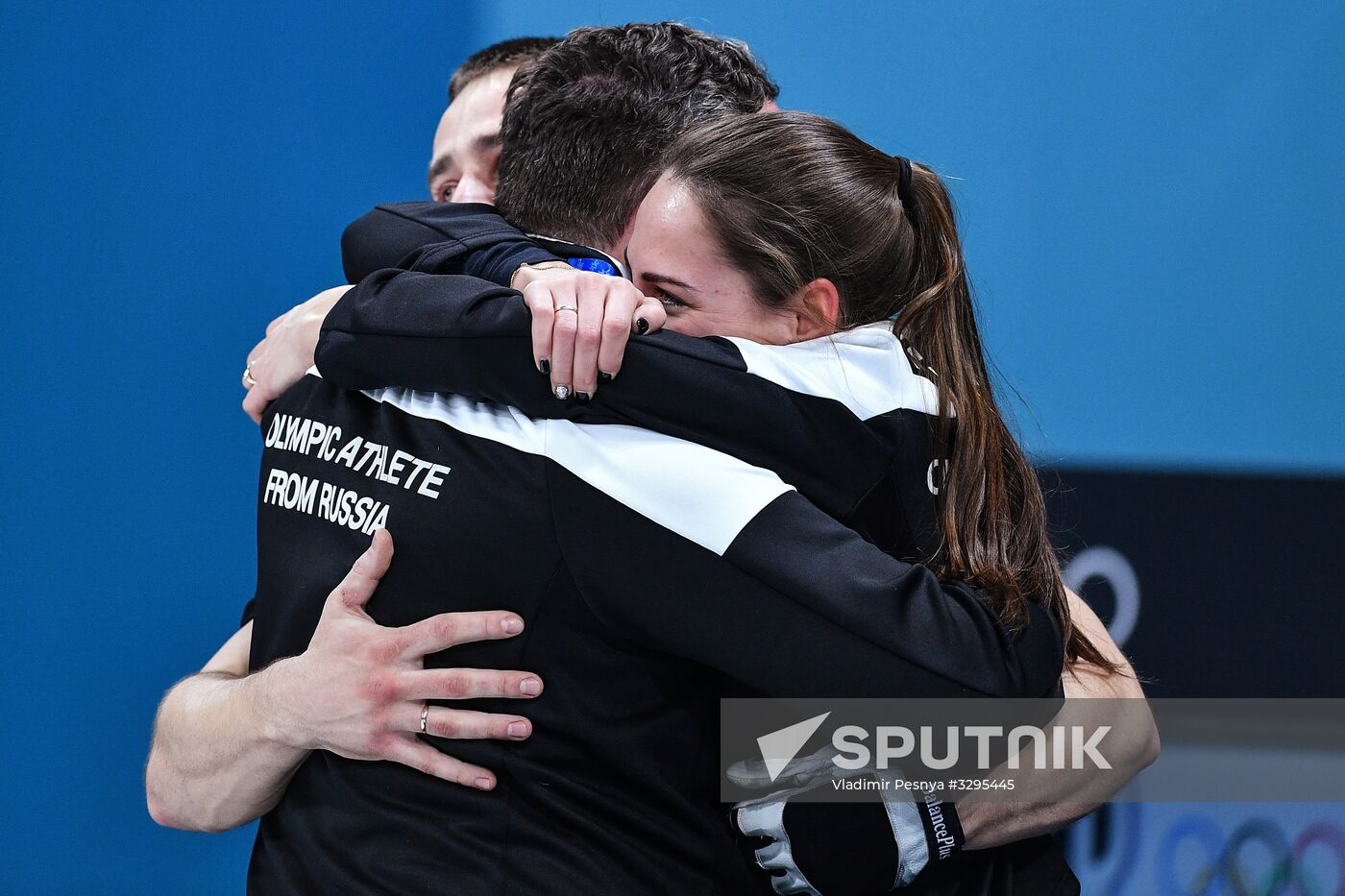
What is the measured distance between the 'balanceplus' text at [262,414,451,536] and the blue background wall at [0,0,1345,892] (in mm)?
982

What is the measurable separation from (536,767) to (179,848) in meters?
1.33

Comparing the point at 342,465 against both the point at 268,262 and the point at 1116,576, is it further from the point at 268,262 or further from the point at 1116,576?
the point at 1116,576

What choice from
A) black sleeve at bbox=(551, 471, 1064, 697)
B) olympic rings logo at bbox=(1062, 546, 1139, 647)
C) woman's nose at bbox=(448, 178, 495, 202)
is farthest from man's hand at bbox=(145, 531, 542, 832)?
olympic rings logo at bbox=(1062, 546, 1139, 647)

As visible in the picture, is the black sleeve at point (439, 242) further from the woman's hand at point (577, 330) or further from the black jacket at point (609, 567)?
the woman's hand at point (577, 330)

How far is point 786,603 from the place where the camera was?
32.3 inches

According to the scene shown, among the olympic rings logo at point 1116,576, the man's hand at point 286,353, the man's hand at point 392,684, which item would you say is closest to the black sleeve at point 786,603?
the man's hand at point 392,684

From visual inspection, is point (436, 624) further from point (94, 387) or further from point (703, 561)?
point (94, 387)

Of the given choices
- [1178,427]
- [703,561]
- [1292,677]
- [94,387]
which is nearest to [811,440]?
[703,561]

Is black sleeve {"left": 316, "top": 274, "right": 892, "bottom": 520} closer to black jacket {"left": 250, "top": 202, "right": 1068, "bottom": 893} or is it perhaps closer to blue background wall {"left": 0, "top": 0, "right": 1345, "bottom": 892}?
black jacket {"left": 250, "top": 202, "right": 1068, "bottom": 893}

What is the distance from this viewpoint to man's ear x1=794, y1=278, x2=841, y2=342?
3.34 feet

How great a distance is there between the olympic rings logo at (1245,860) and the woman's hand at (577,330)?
1.47 metres

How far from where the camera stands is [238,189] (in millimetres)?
1935

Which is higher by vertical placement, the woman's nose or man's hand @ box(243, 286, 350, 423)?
the woman's nose

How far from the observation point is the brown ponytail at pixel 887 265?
3.28 feet
